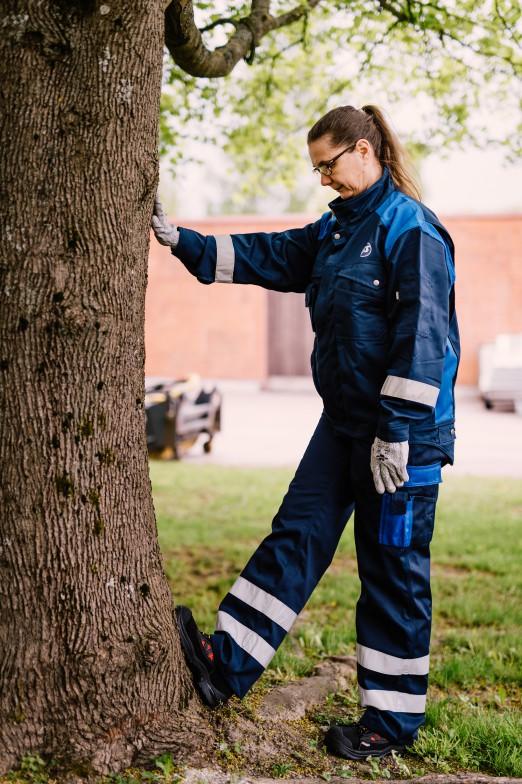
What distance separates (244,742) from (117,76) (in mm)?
2026

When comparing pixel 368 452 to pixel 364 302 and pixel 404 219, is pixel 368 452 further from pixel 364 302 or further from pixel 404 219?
pixel 404 219

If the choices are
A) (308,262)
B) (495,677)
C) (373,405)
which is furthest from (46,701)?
(495,677)

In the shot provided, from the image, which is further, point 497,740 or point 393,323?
point 497,740

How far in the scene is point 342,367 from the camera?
270cm

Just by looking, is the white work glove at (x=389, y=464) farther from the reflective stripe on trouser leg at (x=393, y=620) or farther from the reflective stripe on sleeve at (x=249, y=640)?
the reflective stripe on sleeve at (x=249, y=640)

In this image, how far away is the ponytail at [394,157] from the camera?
2.82m

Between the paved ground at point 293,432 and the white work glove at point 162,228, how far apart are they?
26.6 feet

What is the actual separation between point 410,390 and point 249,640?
1022mm

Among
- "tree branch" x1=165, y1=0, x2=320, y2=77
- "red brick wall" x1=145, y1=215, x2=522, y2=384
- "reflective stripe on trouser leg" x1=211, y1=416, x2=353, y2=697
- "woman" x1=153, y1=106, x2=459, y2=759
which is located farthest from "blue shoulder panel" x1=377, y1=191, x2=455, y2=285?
"red brick wall" x1=145, y1=215, x2=522, y2=384

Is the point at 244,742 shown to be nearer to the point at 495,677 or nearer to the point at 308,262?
the point at 495,677

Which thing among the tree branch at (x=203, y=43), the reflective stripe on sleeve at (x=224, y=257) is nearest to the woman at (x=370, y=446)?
the reflective stripe on sleeve at (x=224, y=257)

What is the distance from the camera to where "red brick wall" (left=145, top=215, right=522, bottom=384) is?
767 inches

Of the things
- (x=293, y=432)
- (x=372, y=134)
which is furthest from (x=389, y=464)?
(x=293, y=432)

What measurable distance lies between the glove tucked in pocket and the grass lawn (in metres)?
0.71
